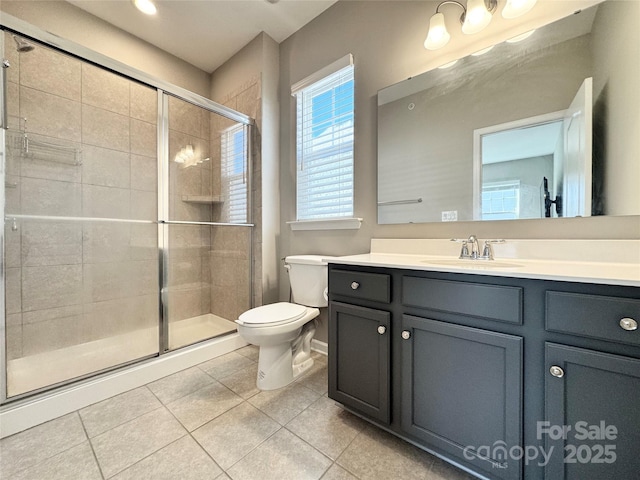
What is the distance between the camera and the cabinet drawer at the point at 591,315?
0.69 m

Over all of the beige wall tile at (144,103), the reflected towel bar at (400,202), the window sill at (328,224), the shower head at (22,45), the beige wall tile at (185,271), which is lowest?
the beige wall tile at (185,271)

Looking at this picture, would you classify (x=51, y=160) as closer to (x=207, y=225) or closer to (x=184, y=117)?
(x=184, y=117)

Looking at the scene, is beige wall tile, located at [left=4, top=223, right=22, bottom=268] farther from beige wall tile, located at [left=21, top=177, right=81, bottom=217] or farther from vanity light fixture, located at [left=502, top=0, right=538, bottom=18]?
vanity light fixture, located at [left=502, top=0, right=538, bottom=18]

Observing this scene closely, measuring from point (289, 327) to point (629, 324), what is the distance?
1363 millimetres

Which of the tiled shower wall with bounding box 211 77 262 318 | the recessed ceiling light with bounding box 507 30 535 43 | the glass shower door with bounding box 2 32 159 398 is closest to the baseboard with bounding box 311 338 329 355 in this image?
the tiled shower wall with bounding box 211 77 262 318

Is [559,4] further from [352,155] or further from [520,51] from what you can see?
[352,155]

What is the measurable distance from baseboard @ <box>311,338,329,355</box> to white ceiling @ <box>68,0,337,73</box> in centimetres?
259

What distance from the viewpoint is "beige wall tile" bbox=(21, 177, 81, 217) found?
173 centimetres

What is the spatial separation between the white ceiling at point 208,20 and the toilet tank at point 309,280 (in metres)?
1.92

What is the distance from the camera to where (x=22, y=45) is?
1.46m

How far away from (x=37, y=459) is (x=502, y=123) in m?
2.61

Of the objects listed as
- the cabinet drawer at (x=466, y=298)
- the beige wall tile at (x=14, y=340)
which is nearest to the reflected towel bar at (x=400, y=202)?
the cabinet drawer at (x=466, y=298)

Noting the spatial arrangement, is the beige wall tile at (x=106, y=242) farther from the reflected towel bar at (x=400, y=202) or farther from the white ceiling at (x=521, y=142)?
the white ceiling at (x=521, y=142)

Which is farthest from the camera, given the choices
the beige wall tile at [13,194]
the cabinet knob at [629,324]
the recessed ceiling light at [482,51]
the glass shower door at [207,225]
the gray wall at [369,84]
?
the glass shower door at [207,225]
